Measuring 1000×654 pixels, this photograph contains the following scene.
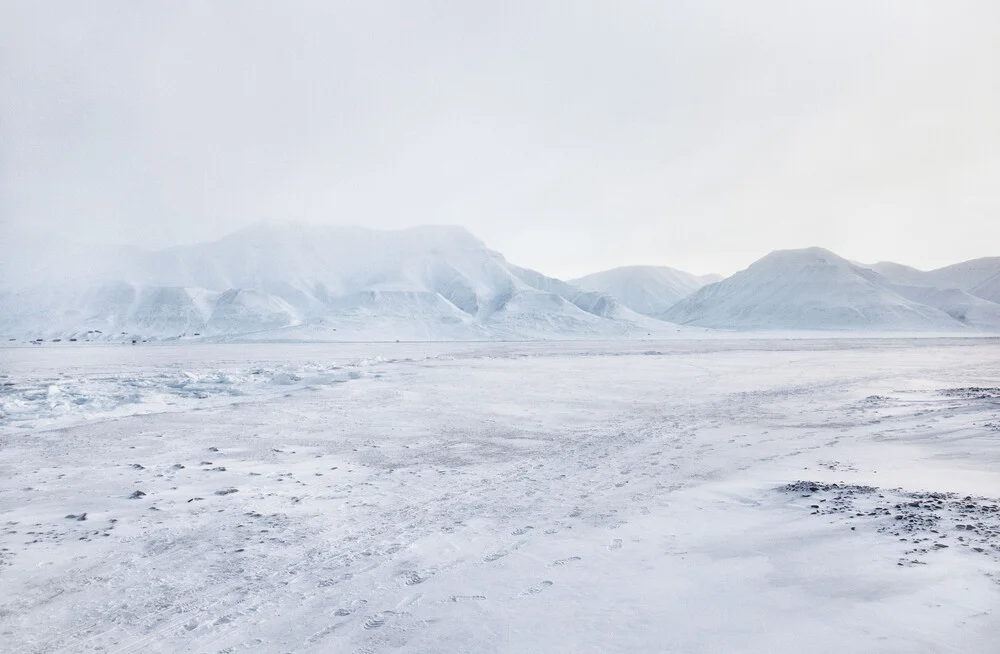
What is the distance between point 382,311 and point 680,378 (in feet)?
408

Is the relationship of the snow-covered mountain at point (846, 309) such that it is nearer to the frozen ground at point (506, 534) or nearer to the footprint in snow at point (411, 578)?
the frozen ground at point (506, 534)

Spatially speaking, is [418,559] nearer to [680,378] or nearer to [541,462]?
[541,462]

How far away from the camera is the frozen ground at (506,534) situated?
14.8ft

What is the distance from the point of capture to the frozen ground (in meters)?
4.51

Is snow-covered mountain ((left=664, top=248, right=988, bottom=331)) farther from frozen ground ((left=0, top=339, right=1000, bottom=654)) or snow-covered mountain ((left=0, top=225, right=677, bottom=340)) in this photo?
frozen ground ((left=0, top=339, right=1000, bottom=654))

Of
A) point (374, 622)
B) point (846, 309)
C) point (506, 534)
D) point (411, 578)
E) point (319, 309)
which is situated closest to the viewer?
point (374, 622)

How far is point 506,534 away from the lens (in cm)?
683

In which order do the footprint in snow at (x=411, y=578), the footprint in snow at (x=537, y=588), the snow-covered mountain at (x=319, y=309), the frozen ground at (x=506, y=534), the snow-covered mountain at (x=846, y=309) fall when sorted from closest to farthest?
1. the frozen ground at (x=506, y=534)
2. the footprint in snow at (x=537, y=588)
3. the footprint in snow at (x=411, y=578)
4. the snow-covered mountain at (x=319, y=309)
5. the snow-covered mountain at (x=846, y=309)

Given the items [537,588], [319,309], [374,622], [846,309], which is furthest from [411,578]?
[846,309]

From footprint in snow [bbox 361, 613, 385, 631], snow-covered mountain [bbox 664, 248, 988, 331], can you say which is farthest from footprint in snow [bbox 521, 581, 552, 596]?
snow-covered mountain [bbox 664, 248, 988, 331]

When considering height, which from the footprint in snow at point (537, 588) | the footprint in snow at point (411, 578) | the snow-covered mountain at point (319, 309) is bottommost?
the footprint in snow at point (411, 578)

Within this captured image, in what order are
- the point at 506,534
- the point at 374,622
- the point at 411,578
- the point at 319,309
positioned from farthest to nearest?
the point at 319,309 < the point at 506,534 < the point at 411,578 < the point at 374,622

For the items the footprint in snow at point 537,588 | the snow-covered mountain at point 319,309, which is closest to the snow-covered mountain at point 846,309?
the snow-covered mountain at point 319,309

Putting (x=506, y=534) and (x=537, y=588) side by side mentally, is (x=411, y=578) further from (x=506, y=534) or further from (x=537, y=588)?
(x=506, y=534)
